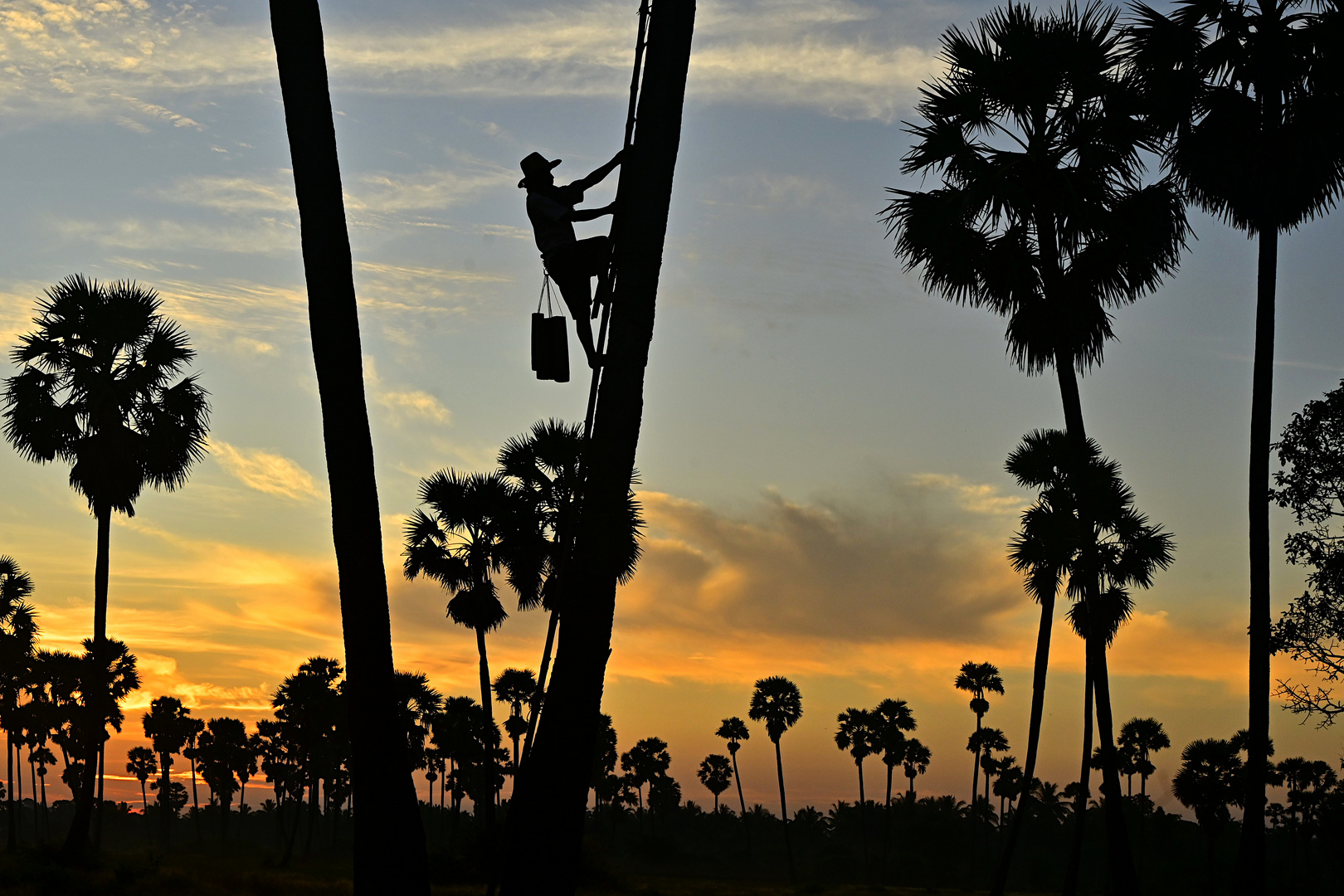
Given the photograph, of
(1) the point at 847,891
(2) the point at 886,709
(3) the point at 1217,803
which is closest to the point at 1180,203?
(1) the point at 847,891

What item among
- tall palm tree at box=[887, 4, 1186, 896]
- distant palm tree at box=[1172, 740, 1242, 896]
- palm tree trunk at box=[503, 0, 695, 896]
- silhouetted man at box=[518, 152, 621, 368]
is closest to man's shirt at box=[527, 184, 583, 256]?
silhouetted man at box=[518, 152, 621, 368]

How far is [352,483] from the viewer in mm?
5910

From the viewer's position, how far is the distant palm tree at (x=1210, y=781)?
53906mm

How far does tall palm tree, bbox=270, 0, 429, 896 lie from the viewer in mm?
5629

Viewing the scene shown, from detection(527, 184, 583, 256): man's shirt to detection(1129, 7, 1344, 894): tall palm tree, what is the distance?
48.7 feet

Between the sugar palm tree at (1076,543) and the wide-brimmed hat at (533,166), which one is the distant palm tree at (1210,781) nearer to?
the sugar palm tree at (1076,543)

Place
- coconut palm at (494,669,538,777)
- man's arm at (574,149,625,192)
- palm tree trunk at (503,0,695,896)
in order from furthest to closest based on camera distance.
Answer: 1. coconut palm at (494,669,538,777)
2. man's arm at (574,149,625,192)
3. palm tree trunk at (503,0,695,896)

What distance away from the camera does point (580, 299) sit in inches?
262

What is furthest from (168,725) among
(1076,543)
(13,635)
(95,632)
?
(1076,543)

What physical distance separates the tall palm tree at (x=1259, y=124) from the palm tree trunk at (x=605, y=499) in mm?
15147

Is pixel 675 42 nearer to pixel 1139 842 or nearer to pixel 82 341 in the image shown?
pixel 82 341

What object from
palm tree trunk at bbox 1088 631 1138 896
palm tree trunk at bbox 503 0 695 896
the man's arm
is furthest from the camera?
palm tree trunk at bbox 1088 631 1138 896

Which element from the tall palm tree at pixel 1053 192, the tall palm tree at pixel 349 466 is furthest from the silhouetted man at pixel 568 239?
the tall palm tree at pixel 1053 192

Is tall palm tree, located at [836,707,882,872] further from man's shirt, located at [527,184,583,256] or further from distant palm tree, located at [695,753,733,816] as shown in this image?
man's shirt, located at [527,184,583,256]
